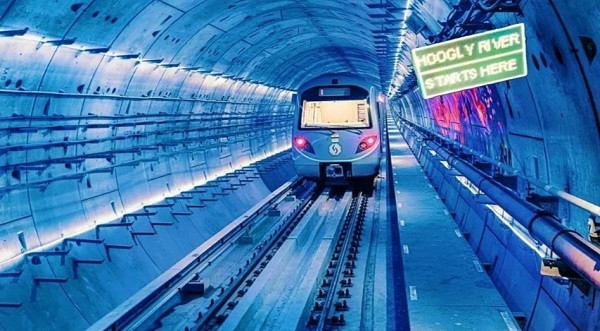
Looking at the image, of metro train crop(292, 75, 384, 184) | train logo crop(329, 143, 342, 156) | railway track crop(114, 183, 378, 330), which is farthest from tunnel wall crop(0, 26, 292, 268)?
train logo crop(329, 143, 342, 156)

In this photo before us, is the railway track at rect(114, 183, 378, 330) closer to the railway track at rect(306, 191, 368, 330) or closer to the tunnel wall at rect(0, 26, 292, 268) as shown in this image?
the railway track at rect(306, 191, 368, 330)

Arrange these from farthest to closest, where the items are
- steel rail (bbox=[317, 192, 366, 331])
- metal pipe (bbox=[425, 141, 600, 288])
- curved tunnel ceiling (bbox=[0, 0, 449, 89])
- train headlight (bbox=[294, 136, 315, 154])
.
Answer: train headlight (bbox=[294, 136, 315, 154]), curved tunnel ceiling (bbox=[0, 0, 449, 89]), steel rail (bbox=[317, 192, 366, 331]), metal pipe (bbox=[425, 141, 600, 288])

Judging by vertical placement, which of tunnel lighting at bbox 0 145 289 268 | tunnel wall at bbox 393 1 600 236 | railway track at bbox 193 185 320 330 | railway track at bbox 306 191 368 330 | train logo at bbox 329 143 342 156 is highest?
tunnel wall at bbox 393 1 600 236

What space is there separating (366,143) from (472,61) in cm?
757

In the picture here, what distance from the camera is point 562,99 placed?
666cm

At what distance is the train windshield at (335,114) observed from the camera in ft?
48.6

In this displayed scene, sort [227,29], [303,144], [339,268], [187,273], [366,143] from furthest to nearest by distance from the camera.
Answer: [303,144] → [366,143] → [227,29] → [339,268] → [187,273]

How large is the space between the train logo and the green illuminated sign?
693 cm

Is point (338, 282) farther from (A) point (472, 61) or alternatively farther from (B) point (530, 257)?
(A) point (472, 61)

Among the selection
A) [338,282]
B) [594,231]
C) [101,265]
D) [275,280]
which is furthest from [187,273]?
[594,231]

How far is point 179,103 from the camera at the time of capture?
44.6 feet

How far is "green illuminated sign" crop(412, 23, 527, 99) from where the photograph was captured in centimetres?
662

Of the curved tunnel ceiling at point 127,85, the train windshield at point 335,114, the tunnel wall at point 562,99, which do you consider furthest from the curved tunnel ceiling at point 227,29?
the tunnel wall at point 562,99

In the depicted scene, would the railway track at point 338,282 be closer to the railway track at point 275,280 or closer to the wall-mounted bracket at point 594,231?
the railway track at point 275,280
